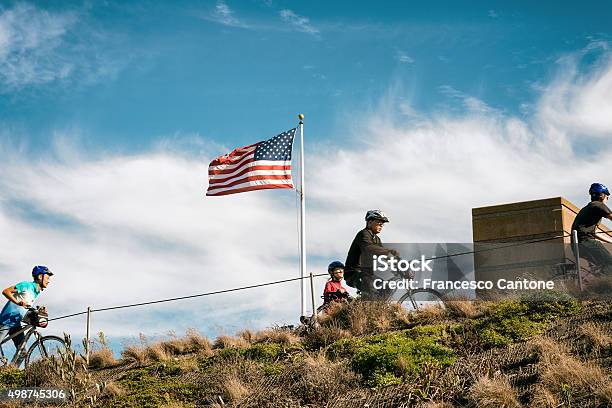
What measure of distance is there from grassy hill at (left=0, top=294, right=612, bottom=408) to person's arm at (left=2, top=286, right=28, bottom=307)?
135cm

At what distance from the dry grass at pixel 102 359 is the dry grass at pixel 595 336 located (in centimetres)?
893

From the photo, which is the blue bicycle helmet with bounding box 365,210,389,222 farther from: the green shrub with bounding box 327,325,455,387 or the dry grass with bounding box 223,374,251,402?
the dry grass with bounding box 223,374,251,402

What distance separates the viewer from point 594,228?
15.0 meters

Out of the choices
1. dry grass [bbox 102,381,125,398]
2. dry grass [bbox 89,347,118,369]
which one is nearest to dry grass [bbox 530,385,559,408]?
dry grass [bbox 102,381,125,398]

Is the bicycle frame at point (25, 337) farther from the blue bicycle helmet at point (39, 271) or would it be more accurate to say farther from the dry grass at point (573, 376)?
the dry grass at point (573, 376)

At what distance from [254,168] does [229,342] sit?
15.5 ft

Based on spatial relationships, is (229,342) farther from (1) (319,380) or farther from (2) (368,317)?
(1) (319,380)

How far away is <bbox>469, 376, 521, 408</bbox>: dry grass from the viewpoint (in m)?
9.95

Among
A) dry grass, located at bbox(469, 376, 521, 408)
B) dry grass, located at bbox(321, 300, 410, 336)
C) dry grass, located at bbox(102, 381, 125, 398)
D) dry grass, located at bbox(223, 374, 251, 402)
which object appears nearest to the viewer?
dry grass, located at bbox(469, 376, 521, 408)

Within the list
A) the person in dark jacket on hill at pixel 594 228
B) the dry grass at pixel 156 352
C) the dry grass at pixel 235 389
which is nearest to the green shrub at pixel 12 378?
the dry grass at pixel 156 352

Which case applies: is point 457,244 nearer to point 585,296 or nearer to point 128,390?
point 585,296

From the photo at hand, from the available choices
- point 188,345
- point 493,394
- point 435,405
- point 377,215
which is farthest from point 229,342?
point 493,394

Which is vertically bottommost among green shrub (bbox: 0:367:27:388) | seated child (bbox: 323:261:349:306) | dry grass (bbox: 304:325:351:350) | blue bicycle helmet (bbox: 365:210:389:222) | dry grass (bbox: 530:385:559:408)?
dry grass (bbox: 530:385:559:408)

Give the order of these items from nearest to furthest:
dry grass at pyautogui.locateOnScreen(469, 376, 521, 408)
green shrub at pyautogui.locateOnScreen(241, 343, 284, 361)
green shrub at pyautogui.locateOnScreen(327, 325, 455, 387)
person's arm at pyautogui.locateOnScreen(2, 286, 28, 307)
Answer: dry grass at pyautogui.locateOnScreen(469, 376, 521, 408) < green shrub at pyautogui.locateOnScreen(327, 325, 455, 387) < green shrub at pyautogui.locateOnScreen(241, 343, 284, 361) < person's arm at pyautogui.locateOnScreen(2, 286, 28, 307)
